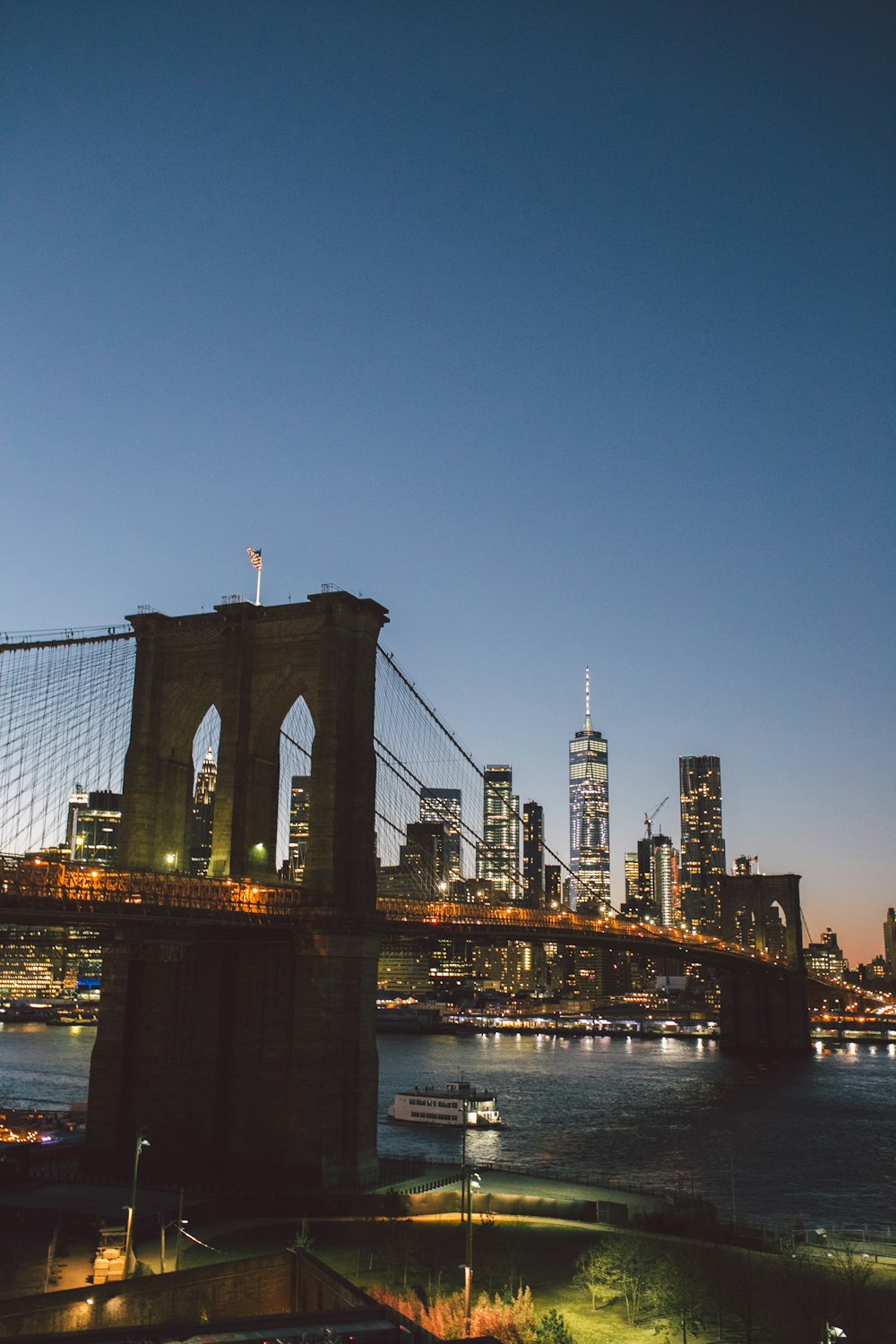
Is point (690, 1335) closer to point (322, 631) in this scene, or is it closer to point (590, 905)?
point (322, 631)

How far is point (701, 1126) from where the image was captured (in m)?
85.8

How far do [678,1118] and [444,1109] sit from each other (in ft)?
62.0

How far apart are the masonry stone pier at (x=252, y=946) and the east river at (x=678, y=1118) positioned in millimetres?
19942

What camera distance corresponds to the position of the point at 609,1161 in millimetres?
67562

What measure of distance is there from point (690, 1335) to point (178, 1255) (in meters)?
14.5

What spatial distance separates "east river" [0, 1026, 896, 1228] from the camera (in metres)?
62.5

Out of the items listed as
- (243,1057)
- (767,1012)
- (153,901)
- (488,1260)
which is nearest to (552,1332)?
(488,1260)

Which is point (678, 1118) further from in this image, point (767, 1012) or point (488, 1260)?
point (767, 1012)

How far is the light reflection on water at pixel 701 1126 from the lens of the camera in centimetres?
6238

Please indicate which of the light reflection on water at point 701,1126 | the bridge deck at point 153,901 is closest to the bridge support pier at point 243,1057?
the bridge deck at point 153,901

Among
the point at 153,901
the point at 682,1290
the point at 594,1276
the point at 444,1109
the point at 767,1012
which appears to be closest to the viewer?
the point at 682,1290

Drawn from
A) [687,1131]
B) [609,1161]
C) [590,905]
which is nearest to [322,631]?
[609,1161]

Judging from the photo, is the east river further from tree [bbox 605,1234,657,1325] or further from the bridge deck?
tree [bbox 605,1234,657,1325]

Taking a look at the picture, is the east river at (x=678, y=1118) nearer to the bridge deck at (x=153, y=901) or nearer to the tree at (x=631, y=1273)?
the bridge deck at (x=153, y=901)
